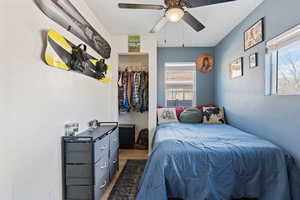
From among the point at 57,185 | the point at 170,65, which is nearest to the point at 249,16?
the point at 170,65

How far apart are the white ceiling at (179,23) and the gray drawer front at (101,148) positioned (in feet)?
6.02

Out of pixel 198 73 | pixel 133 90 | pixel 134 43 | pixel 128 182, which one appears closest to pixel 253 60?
pixel 198 73

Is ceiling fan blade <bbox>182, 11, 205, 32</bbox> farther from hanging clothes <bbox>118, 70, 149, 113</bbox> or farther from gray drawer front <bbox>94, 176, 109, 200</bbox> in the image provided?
gray drawer front <bbox>94, 176, 109, 200</bbox>

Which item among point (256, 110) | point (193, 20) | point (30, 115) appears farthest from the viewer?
point (256, 110)

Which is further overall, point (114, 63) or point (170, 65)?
point (170, 65)

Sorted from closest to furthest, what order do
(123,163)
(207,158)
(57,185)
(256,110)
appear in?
1. (57,185)
2. (207,158)
3. (256,110)
4. (123,163)

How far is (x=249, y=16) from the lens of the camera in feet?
8.08

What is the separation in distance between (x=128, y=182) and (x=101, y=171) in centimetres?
→ 61

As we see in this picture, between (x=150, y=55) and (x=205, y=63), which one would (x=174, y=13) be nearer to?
(x=150, y=55)

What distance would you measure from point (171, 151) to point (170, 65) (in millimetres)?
2830

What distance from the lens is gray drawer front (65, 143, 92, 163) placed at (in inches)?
63.4

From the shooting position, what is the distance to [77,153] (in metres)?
1.62

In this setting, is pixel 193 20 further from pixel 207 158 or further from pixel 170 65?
pixel 170 65

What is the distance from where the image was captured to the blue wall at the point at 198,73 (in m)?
4.00
